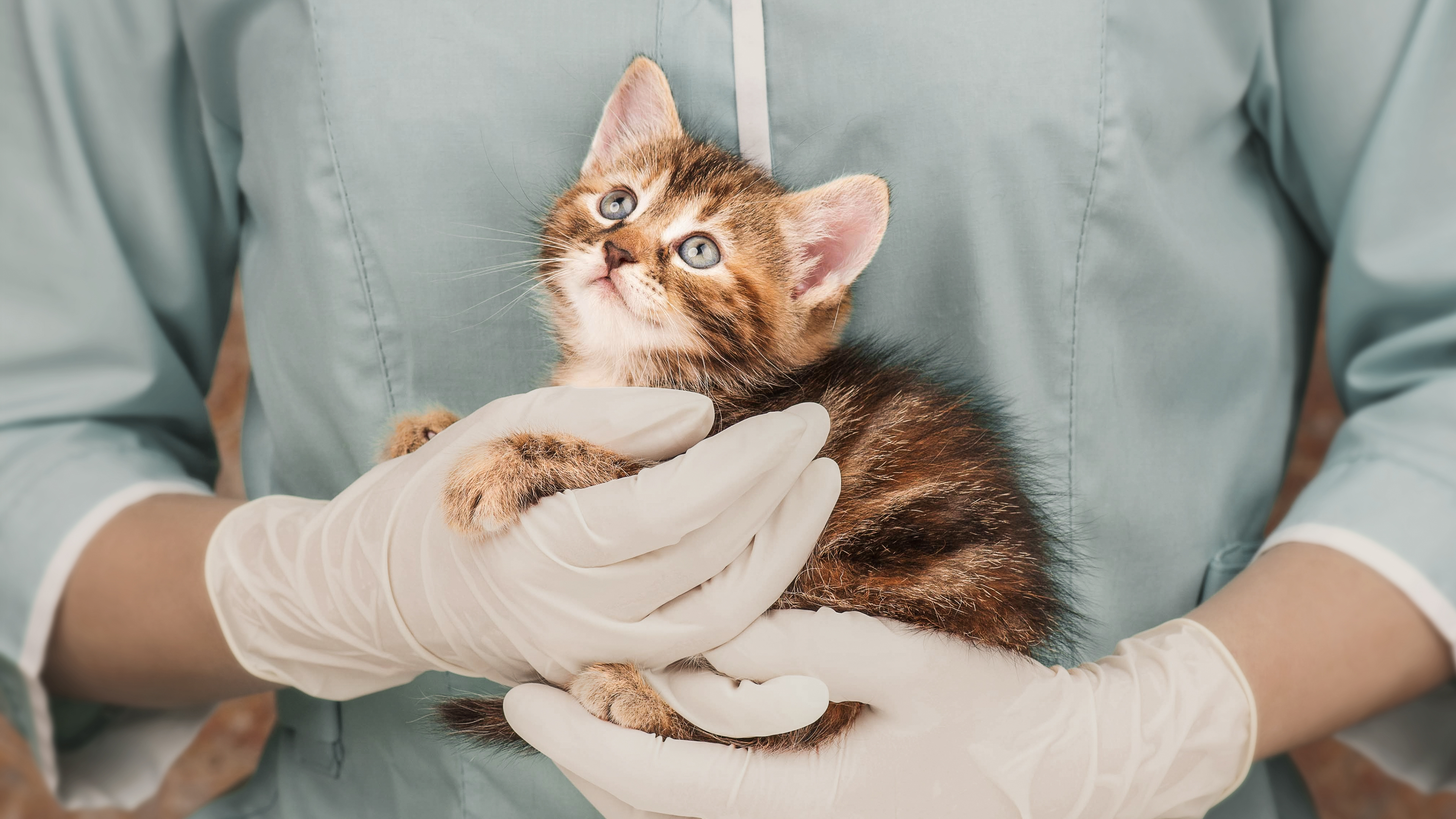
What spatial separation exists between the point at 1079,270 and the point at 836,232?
373mm

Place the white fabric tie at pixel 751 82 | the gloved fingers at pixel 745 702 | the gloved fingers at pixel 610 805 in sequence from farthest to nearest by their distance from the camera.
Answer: the white fabric tie at pixel 751 82, the gloved fingers at pixel 610 805, the gloved fingers at pixel 745 702

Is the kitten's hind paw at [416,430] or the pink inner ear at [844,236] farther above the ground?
the pink inner ear at [844,236]

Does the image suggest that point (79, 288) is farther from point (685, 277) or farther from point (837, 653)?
point (837, 653)

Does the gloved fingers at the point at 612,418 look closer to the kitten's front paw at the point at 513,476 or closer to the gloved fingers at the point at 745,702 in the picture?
→ the kitten's front paw at the point at 513,476

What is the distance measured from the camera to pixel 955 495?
104cm

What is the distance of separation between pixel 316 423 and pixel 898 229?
2.77ft

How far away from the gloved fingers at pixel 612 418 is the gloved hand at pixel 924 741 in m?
0.23

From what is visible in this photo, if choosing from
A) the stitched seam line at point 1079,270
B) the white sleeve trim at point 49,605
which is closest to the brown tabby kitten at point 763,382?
the stitched seam line at point 1079,270

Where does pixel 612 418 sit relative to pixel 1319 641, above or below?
above

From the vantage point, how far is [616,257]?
3.41ft

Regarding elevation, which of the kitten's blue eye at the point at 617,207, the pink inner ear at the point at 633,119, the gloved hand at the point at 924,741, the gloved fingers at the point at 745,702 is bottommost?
the gloved hand at the point at 924,741

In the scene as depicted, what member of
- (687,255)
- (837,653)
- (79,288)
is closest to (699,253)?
(687,255)

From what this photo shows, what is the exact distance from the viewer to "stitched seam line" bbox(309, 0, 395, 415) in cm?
121

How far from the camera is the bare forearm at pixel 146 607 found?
125 cm
